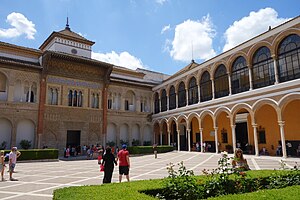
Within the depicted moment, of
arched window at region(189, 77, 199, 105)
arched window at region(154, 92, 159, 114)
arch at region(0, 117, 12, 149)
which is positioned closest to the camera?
arch at region(0, 117, 12, 149)

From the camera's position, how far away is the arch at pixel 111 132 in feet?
96.2

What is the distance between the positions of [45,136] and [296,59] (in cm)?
2313

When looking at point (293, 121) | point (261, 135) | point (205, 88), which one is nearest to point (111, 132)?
point (205, 88)

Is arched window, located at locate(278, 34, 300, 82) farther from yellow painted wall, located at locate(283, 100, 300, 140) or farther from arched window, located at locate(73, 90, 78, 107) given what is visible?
arched window, located at locate(73, 90, 78, 107)

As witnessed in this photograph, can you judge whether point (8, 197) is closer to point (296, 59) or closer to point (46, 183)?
point (46, 183)

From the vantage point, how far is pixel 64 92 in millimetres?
25844

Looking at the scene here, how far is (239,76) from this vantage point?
21.2m

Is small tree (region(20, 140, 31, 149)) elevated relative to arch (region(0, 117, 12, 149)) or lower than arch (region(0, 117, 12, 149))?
lower

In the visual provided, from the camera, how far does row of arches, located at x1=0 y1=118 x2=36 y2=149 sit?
22141 millimetres

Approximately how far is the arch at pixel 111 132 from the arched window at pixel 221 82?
13.4 metres

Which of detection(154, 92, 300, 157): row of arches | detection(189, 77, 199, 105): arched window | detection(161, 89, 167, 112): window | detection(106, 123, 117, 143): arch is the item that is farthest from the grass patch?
detection(161, 89, 167, 112): window

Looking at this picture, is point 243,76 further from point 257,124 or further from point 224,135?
point 224,135

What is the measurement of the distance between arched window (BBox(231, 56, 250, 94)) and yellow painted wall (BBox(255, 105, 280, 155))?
3143 mm

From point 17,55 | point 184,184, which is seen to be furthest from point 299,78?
point 17,55
